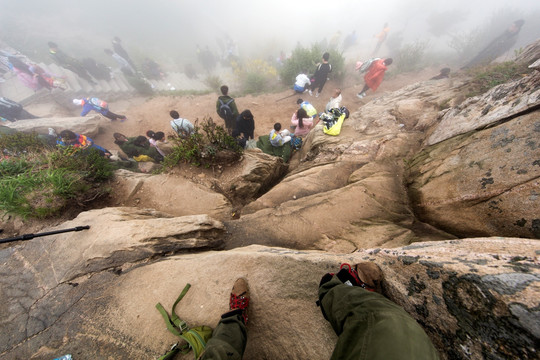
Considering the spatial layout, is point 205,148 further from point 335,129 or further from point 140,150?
point 335,129

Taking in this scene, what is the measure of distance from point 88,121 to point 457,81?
16815 mm

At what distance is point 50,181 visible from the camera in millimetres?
3693

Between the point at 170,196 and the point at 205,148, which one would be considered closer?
the point at 170,196

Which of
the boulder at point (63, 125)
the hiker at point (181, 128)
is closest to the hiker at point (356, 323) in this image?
the hiker at point (181, 128)

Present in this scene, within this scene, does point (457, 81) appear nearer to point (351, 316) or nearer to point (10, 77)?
point (351, 316)

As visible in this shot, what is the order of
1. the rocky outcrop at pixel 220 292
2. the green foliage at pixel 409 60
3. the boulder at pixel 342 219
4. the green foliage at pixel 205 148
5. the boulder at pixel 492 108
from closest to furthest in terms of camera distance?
the rocky outcrop at pixel 220 292 < the boulder at pixel 492 108 < the boulder at pixel 342 219 < the green foliage at pixel 205 148 < the green foliage at pixel 409 60

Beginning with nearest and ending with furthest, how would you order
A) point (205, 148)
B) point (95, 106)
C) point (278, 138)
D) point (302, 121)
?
point (205, 148) → point (278, 138) → point (302, 121) → point (95, 106)

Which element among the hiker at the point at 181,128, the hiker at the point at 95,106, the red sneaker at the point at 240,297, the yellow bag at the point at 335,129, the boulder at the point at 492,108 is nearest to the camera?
the red sneaker at the point at 240,297

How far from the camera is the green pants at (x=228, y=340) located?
1.67 metres

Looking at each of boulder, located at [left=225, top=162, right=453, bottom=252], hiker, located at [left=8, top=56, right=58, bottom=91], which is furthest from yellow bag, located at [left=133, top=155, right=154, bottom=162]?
hiker, located at [left=8, top=56, right=58, bottom=91]

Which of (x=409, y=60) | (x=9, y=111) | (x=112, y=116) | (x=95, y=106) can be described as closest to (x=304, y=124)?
(x=112, y=116)

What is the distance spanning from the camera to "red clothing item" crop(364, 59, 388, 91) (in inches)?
367

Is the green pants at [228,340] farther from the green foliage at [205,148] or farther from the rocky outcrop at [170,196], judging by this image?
the green foliage at [205,148]

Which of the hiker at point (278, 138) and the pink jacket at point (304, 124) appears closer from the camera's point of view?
the hiker at point (278, 138)
